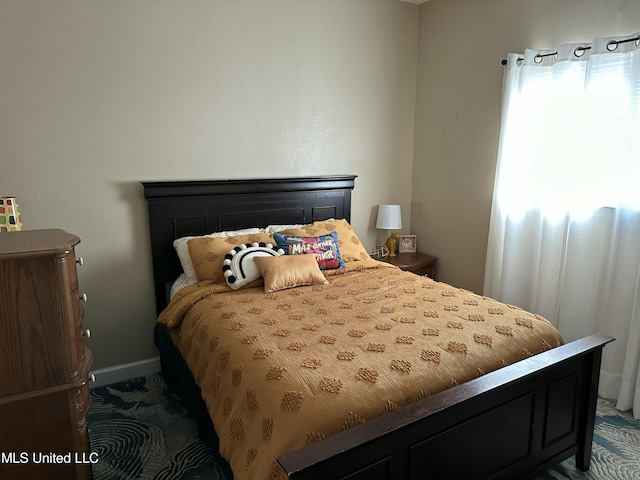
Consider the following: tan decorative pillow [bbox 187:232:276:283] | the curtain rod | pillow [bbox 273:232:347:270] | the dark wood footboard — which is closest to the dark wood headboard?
tan decorative pillow [bbox 187:232:276:283]

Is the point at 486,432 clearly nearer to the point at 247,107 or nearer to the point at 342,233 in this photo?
the point at 342,233

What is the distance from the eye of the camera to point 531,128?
2.96 meters

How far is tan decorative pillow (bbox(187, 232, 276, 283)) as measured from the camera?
2.72 meters

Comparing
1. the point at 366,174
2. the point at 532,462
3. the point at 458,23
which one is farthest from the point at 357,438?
the point at 458,23

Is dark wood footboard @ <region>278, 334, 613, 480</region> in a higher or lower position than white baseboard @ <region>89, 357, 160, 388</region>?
higher

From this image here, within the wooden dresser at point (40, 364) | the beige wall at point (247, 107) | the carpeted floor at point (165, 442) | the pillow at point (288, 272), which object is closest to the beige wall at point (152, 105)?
the beige wall at point (247, 107)

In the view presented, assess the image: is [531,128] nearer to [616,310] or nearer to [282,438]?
[616,310]

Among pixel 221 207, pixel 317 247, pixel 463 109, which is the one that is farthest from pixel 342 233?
pixel 463 109

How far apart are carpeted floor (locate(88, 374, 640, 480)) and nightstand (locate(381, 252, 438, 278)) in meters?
1.52

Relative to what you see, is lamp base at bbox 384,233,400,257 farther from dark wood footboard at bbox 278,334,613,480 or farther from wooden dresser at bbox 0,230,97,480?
wooden dresser at bbox 0,230,97,480

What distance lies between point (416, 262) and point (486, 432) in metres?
2.03

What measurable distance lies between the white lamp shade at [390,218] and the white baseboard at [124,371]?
2.03 m

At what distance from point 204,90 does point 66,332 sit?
1.89m

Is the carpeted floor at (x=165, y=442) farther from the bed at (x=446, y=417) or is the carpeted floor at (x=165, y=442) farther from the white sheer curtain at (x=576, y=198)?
the white sheer curtain at (x=576, y=198)
